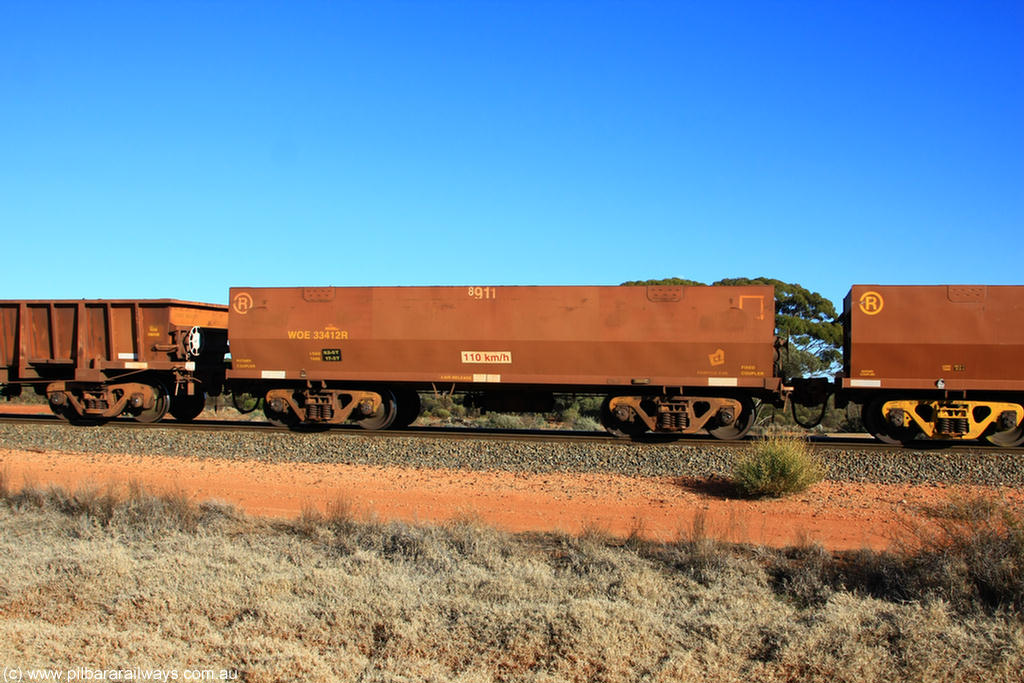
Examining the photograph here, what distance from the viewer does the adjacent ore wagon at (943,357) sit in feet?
47.0

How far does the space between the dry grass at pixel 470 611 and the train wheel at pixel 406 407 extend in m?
8.76

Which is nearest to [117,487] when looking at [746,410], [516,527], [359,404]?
[516,527]

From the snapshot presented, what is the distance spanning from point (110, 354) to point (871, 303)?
627 inches

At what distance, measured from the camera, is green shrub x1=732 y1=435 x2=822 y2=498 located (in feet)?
35.9

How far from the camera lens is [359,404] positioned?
1659 cm

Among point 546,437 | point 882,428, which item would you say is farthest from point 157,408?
point 882,428

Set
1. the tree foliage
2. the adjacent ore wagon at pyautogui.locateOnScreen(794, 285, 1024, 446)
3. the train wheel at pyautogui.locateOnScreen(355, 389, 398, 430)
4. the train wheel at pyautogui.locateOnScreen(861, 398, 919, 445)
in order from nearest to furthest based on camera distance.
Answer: the adjacent ore wagon at pyautogui.locateOnScreen(794, 285, 1024, 446) < the train wheel at pyautogui.locateOnScreen(861, 398, 919, 445) < the train wheel at pyautogui.locateOnScreen(355, 389, 398, 430) < the tree foliage

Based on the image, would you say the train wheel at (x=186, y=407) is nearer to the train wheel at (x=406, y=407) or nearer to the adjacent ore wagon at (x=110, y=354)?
the adjacent ore wagon at (x=110, y=354)

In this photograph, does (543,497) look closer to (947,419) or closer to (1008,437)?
(947,419)

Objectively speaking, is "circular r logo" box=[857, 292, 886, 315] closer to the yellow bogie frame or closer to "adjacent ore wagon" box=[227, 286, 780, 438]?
"adjacent ore wagon" box=[227, 286, 780, 438]

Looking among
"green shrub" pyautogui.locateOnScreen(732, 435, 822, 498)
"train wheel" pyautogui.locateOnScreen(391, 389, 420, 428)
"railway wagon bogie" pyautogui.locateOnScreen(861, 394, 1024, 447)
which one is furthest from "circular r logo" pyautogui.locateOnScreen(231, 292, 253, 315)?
"railway wagon bogie" pyautogui.locateOnScreen(861, 394, 1024, 447)

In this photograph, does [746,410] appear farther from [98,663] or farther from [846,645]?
[98,663]

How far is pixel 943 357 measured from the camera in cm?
1444

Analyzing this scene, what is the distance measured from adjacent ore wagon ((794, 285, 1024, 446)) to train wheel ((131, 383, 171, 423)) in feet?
47.5
